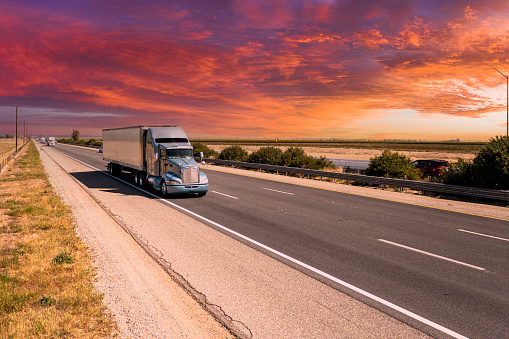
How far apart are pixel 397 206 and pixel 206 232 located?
29.1 ft

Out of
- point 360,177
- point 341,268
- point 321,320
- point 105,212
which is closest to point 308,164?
point 360,177

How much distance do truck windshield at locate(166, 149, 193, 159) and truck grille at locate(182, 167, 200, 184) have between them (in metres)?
1.46

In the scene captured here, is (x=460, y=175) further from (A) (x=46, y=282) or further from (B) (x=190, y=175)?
(A) (x=46, y=282)

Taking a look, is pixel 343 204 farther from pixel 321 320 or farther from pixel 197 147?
pixel 197 147

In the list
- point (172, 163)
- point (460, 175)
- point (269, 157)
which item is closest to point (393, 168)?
point (460, 175)

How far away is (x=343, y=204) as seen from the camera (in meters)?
15.1

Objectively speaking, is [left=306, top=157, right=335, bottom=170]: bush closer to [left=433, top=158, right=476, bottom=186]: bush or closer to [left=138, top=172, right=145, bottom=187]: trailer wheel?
[left=433, top=158, right=476, bottom=186]: bush

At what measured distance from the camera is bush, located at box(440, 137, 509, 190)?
1633 cm

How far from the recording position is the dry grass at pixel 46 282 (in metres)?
5.11

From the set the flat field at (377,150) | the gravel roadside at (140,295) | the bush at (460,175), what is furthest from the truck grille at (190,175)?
the flat field at (377,150)

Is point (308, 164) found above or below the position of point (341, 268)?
above

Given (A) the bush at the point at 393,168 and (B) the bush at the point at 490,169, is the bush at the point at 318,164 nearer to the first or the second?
(A) the bush at the point at 393,168

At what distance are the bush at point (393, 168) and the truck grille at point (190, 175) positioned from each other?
1293 cm

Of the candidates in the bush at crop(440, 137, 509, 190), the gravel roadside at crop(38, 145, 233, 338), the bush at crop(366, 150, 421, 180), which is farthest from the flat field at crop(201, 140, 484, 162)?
the gravel roadside at crop(38, 145, 233, 338)
